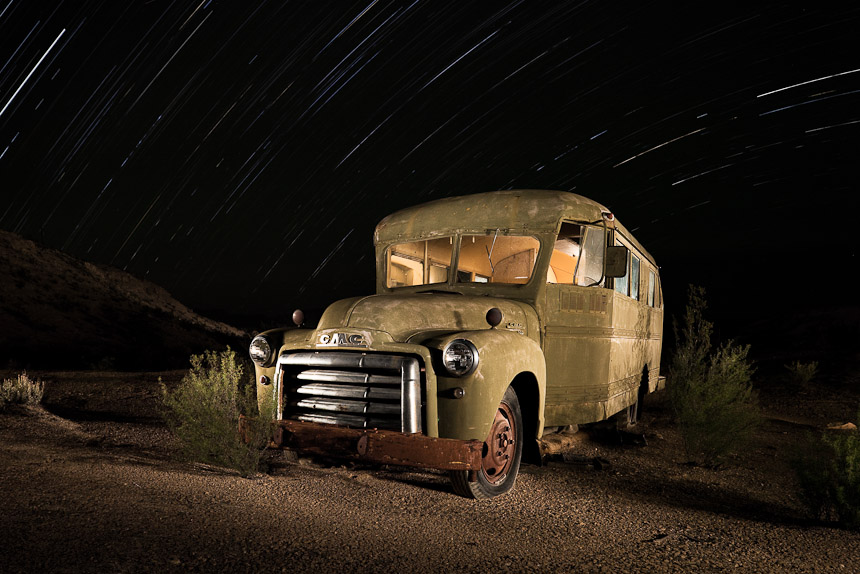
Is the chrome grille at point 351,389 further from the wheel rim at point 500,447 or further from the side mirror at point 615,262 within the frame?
the side mirror at point 615,262

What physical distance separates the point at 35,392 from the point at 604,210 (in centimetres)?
974

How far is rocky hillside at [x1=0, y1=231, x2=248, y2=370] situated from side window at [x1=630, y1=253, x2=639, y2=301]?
17.9 m

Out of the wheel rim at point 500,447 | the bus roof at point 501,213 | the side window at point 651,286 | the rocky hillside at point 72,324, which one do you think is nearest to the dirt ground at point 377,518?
the wheel rim at point 500,447

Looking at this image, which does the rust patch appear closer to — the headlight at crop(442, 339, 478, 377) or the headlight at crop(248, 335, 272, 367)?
the headlight at crop(442, 339, 478, 377)

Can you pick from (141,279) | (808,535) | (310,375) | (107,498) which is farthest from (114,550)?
(141,279)

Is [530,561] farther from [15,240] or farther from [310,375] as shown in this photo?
[15,240]

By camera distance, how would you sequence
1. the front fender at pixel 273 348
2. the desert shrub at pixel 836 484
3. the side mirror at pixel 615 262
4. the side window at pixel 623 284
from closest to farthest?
the desert shrub at pixel 836 484 → the front fender at pixel 273 348 → the side mirror at pixel 615 262 → the side window at pixel 623 284

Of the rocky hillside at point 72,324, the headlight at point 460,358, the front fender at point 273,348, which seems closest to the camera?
the headlight at point 460,358

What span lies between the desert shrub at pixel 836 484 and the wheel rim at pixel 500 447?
267 cm

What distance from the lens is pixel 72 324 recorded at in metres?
29.6

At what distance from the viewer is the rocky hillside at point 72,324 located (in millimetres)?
23938

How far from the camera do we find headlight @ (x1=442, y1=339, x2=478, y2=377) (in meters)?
4.94

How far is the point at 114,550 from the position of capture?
3391 mm

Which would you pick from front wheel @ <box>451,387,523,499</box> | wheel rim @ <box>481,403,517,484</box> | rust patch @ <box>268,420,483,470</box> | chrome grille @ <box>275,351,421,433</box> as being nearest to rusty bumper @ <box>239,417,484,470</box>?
rust patch @ <box>268,420,483,470</box>
